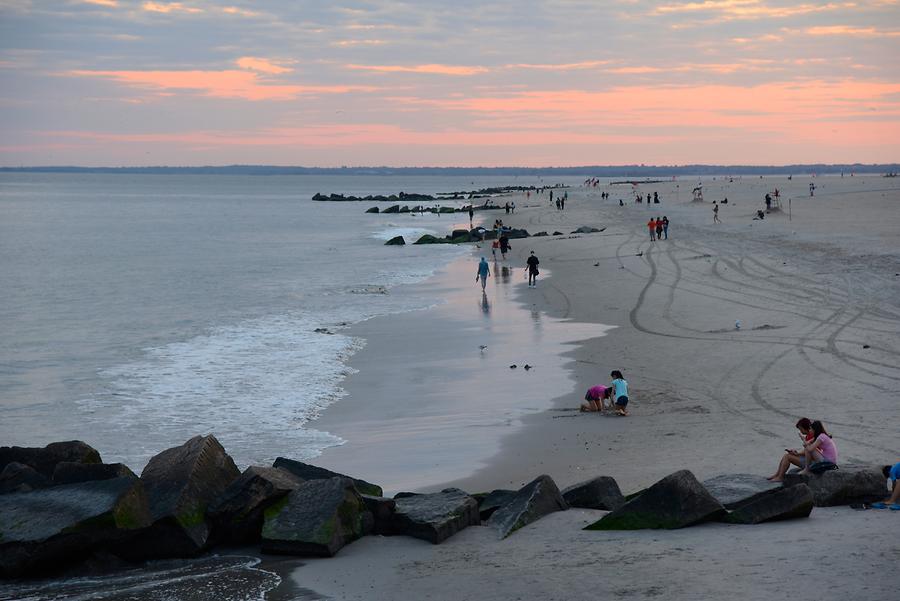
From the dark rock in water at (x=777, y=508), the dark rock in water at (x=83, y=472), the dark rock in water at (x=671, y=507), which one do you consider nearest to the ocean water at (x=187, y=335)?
the dark rock in water at (x=83, y=472)

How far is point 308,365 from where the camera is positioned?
877 inches

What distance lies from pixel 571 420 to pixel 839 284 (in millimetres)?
16925

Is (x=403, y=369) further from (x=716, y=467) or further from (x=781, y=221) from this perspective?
(x=781, y=221)

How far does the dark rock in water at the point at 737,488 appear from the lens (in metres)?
10.6

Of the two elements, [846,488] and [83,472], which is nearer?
[846,488]

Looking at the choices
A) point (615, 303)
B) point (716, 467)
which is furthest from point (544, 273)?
point (716, 467)

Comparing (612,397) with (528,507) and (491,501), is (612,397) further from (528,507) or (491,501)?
(528,507)

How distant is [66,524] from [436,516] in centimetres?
390

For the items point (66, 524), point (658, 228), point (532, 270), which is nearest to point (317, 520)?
point (66, 524)

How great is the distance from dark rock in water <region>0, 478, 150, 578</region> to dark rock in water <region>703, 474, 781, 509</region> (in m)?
6.29

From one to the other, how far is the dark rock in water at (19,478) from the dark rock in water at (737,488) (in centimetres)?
799

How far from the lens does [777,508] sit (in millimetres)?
9930

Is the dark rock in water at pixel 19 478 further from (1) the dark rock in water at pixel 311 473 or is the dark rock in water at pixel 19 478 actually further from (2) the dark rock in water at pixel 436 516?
(2) the dark rock in water at pixel 436 516

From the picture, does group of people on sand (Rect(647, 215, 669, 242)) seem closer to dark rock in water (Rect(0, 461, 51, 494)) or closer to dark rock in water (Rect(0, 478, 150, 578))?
dark rock in water (Rect(0, 461, 51, 494))
